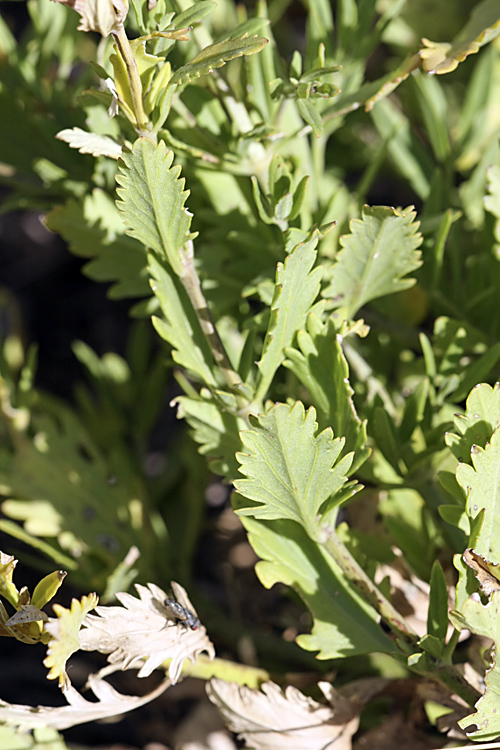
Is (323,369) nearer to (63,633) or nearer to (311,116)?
(311,116)

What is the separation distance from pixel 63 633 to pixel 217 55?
495 mm

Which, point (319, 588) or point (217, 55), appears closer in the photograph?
point (217, 55)

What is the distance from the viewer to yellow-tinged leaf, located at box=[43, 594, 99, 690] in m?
0.52

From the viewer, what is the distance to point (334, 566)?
2.35 ft

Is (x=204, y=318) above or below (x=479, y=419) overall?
above

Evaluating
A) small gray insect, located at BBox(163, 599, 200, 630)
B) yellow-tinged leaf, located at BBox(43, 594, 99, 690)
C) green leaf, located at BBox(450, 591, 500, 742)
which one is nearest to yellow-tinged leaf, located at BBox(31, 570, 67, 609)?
yellow-tinged leaf, located at BBox(43, 594, 99, 690)

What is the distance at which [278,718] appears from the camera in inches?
29.1

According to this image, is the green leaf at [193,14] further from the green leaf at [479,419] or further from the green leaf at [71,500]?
the green leaf at [71,500]

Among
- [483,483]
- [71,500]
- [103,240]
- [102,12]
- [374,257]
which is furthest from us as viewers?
[71,500]

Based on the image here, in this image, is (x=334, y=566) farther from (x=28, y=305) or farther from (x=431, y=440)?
(x=28, y=305)

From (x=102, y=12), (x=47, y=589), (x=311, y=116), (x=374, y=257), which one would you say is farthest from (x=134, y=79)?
(x=47, y=589)

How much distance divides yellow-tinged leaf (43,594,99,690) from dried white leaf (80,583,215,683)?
0.04 metres

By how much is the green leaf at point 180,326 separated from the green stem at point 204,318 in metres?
0.01

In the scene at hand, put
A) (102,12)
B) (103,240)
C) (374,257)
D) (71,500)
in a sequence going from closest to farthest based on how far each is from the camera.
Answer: (102,12)
(374,257)
(103,240)
(71,500)
